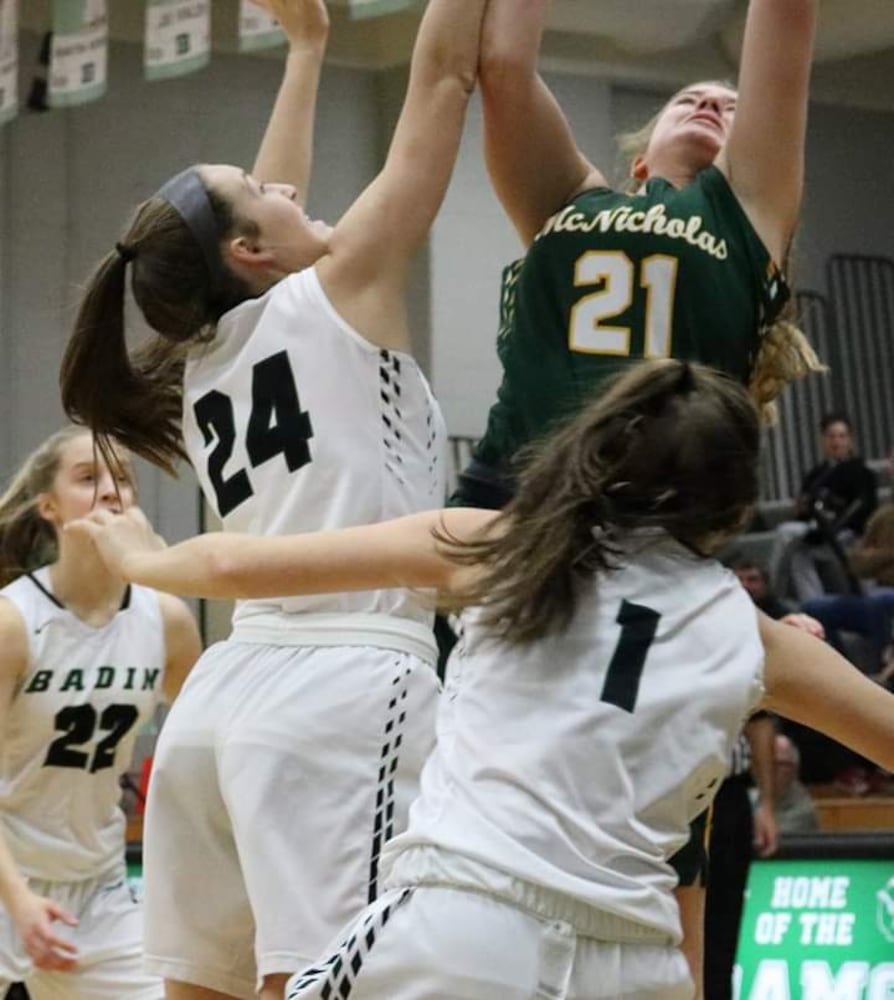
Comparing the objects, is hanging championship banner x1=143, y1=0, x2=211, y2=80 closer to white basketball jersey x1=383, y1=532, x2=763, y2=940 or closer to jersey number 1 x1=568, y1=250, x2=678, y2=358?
jersey number 1 x1=568, y1=250, x2=678, y2=358

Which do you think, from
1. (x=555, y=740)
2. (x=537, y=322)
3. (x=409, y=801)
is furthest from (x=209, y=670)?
(x=555, y=740)

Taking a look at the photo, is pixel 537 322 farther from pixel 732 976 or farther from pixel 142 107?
pixel 142 107

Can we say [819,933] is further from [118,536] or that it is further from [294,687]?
[118,536]

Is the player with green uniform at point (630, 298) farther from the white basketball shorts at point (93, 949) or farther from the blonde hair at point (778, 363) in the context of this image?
the white basketball shorts at point (93, 949)

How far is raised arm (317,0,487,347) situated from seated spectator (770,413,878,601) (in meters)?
8.21

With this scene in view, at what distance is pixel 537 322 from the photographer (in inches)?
120

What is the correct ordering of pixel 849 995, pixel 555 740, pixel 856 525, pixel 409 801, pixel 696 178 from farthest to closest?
pixel 856 525
pixel 849 995
pixel 696 178
pixel 409 801
pixel 555 740

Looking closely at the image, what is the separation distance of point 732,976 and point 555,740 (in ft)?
13.8

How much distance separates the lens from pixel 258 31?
21.6 ft

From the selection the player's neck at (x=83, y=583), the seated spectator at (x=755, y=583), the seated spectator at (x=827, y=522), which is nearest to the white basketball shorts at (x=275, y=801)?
the player's neck at (x=83, y=583)

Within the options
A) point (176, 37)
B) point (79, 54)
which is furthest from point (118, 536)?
point (79, 54)

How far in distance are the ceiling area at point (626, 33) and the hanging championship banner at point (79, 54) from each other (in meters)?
3.53

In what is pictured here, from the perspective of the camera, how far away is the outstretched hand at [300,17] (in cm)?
358

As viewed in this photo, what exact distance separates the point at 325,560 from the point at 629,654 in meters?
0.39
